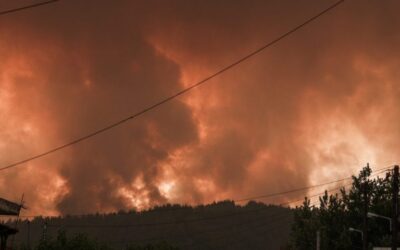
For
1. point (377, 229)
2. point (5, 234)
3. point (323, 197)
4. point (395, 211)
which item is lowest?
point (5, 234)

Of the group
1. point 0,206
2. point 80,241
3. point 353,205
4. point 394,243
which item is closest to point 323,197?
point 353,205

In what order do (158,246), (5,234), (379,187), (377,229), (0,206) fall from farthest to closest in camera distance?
(158,246) < (379,187) < (377,229) < (0,206) < (5,234)

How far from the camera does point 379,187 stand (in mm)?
109625

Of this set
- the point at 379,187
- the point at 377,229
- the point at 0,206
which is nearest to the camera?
the point at 0,206

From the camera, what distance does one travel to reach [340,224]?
349ft

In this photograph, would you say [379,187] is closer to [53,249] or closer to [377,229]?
[377,229]

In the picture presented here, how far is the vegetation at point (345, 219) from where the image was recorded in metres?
102

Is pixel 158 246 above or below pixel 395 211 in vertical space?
above

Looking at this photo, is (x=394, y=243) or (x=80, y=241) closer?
(x=394, y=243)

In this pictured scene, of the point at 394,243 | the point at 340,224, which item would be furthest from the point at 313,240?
the point at 394,243

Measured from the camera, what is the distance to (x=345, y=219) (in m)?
107

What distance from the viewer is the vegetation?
101688 millimetres

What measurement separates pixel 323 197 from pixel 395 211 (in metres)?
63.2

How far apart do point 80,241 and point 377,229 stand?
177 ft
